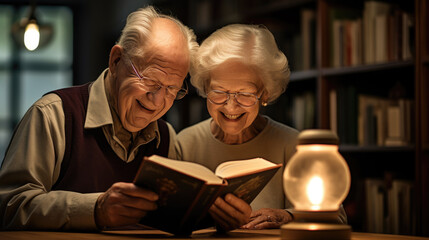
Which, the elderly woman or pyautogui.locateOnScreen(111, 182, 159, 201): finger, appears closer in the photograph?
pyautogui.locateOnScreen(111, 182, 159, 201): finger

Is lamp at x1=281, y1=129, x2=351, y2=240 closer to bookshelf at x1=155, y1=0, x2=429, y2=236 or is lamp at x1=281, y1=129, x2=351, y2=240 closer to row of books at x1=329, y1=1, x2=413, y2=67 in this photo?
bookshelf at x1=155, y1=0, x2=429, y2=236

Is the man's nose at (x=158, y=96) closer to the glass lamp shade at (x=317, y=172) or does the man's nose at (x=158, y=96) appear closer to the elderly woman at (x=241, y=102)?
the elderly woman at (x=241, y=102)

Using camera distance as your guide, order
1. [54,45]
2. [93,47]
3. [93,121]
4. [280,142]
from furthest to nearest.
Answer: [54,45] → [93,47] → [280,142] → [93,121]

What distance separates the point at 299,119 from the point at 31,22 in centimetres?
193

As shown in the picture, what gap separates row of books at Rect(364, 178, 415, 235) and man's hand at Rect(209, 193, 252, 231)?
1792 mm

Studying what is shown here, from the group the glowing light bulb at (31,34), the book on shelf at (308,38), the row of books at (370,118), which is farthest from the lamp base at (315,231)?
the glowing light bulb at (31,34)

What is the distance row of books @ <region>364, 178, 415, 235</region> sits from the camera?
10.4ft

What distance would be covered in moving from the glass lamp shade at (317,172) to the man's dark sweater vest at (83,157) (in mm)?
803

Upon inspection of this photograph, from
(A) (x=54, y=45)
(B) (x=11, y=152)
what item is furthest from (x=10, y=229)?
(A) (x=54, y=45)

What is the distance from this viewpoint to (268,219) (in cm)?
196

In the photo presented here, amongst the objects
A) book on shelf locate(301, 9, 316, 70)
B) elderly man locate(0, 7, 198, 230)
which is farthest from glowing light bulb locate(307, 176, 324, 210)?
book on shelf locate(301, 9, 316, 70)

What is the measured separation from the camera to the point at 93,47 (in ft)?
22.5

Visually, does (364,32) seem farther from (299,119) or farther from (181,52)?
(181,52)

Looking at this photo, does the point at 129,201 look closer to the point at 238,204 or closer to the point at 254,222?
the point at 238,204
